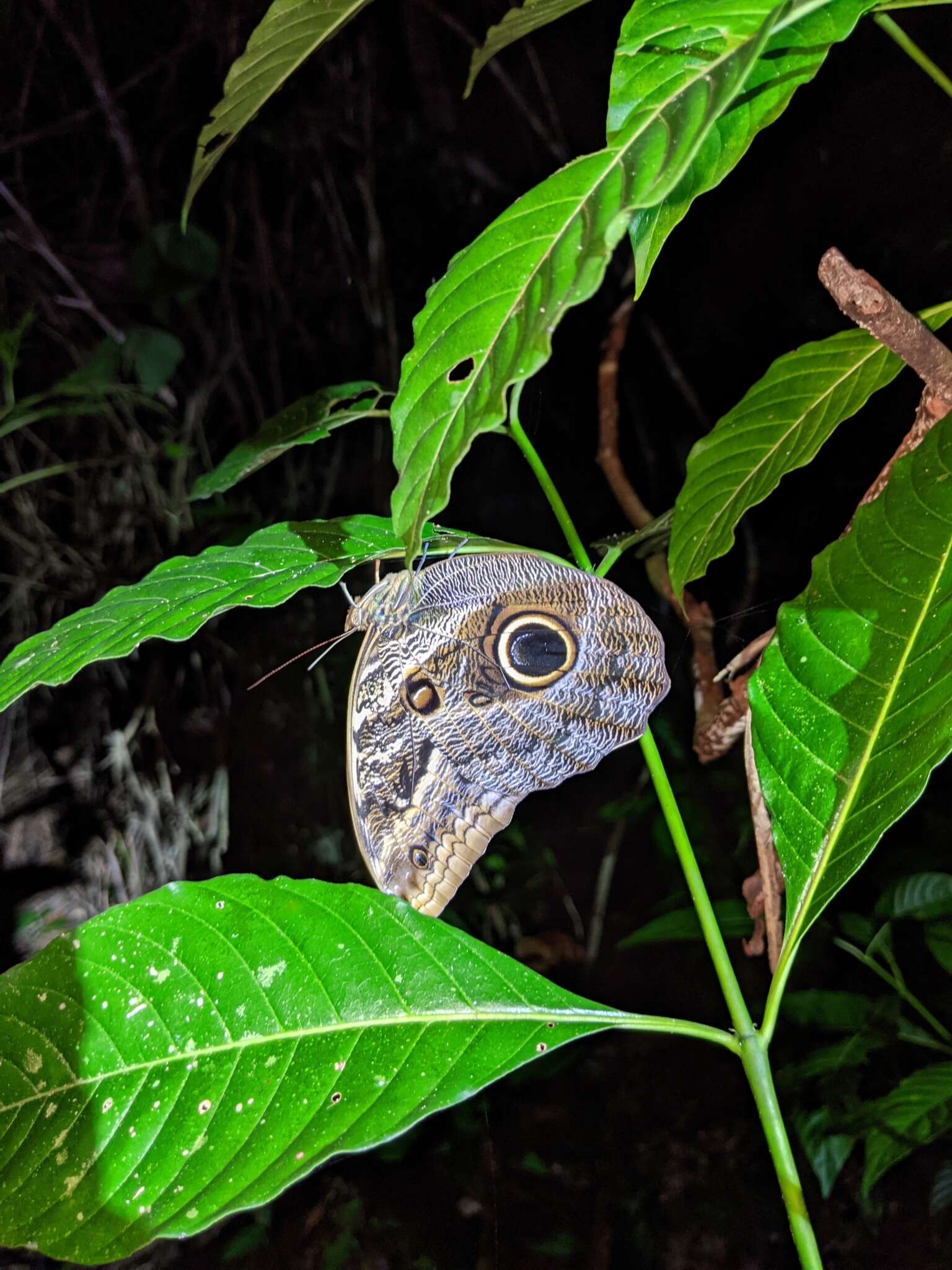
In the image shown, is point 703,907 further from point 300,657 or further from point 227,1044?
point 300,657

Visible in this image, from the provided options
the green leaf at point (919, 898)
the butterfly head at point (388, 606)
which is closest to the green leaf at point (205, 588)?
the butterfly head at point (388, 606)

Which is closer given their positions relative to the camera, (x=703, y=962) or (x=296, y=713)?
(x=703, y=962)

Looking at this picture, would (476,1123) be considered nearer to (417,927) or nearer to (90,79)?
(417,927)

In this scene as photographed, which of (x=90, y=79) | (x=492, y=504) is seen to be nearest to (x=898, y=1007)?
(x=492, y=504)

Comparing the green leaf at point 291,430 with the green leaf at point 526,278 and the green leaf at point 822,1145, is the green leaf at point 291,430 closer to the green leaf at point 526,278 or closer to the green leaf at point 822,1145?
the green leaf at point 526,278

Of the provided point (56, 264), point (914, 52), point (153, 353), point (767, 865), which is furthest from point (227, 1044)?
point (56, 264)

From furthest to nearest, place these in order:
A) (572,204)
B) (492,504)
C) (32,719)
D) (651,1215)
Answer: (32,719) < (492,504) < (651,1215) < (572,204)

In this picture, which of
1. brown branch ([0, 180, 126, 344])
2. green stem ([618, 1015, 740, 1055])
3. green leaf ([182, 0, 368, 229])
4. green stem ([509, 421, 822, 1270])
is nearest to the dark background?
brown branch ([0, 180, 126, 344])

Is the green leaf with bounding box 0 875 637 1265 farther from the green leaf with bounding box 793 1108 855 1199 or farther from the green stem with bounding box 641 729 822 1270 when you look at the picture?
the green leaf with bounding box 793 1108 855 1199
